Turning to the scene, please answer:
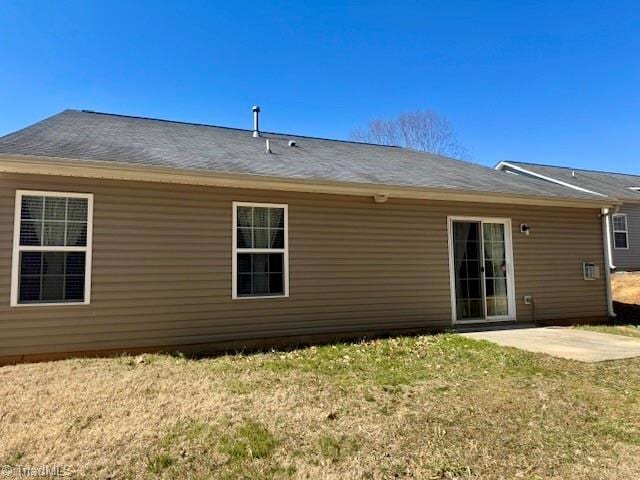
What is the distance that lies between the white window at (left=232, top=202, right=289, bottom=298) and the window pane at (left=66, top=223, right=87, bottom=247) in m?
2.02

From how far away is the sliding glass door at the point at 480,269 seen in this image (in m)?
8.28

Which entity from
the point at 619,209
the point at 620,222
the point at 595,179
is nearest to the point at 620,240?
the point at 620,222

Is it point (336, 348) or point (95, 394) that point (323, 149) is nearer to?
point (336, 348)

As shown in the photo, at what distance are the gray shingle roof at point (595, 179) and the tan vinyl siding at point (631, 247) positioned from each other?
623mm

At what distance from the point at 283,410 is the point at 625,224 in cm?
1955

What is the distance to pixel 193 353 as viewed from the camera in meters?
6.12

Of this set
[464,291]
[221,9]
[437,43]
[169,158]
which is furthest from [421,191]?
[437,43]

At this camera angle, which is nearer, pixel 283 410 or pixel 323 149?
pixel 283 410

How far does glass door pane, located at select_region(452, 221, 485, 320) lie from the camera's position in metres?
8.27

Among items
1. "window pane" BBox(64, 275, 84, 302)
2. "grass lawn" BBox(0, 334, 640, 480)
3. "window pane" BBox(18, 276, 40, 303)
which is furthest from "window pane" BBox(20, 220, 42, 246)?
"grass lawn" BBox(0, 334, 640, 480)

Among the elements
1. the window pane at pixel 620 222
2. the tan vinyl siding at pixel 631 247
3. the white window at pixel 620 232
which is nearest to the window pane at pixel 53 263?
the tan vinyl siding at pixel 631 247

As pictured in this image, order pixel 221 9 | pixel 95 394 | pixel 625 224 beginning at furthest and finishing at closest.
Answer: pixel 625 224
pixel 221 9
pixel 95 394

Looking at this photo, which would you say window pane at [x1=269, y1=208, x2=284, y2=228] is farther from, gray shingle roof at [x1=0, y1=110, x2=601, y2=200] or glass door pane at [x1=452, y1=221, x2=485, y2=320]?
glass door pane at [x1=452, y1=221, x2=485, y2=320]

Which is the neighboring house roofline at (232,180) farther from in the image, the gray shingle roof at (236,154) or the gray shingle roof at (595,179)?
the gray shingle roof at (595,179)
